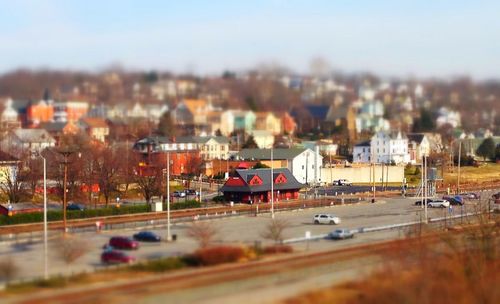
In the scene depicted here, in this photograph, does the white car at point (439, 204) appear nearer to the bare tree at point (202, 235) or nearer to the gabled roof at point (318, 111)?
the bare tree at point (202, 235)

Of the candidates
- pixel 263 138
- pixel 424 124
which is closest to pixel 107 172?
pixel 263 138

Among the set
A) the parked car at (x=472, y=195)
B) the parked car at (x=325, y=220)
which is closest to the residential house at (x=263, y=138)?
the parked car at (x=472, y=195)

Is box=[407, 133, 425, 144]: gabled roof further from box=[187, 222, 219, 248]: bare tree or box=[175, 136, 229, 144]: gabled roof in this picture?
box=[187, 222, 219, 248]: bare tree

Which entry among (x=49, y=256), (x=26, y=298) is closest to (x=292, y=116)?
(x=49, y=256)

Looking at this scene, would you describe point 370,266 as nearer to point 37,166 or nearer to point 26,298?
point 26,298

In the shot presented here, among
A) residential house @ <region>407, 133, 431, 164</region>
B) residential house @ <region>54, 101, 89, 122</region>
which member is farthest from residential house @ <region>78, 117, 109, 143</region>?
residential house @ <region>407, 133, 431, 164</region>

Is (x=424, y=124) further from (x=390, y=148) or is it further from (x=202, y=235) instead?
(x=202, y=235)
